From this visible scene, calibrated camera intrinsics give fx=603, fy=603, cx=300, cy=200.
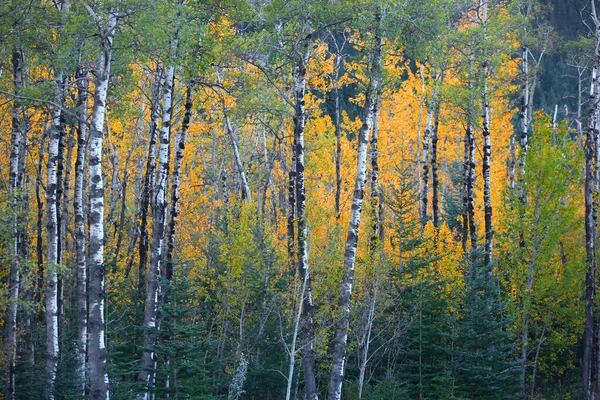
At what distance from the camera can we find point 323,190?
30734 mm

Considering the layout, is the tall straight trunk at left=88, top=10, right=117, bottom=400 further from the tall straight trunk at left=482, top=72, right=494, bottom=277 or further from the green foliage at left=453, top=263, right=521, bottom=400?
the tall straight trunk at left=482, top=72, right=494, bottom=277

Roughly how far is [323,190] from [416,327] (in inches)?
597

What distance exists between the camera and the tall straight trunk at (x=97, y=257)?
9508 millimetres

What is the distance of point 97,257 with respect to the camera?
9719mm

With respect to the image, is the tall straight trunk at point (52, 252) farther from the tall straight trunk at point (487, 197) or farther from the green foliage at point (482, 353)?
the tall straight trunk at point (487, 197)

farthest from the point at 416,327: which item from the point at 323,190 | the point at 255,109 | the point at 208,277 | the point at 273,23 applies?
the point at 323,190

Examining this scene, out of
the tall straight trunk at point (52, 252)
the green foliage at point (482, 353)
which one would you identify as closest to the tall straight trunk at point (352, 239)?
the green foliage at point (482, 353)

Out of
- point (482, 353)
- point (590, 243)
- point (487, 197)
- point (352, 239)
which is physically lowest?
point (482, 353)

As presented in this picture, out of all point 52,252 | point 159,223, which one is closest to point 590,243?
point 159,223

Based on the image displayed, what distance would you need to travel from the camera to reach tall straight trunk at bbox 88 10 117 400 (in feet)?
31.2

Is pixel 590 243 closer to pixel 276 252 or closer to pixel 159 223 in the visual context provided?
pixel 276 252

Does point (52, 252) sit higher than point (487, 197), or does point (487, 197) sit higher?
point (487, 197)

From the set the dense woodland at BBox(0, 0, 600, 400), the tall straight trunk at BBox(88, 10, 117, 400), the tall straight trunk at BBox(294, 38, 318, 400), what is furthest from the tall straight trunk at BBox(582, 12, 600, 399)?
the tall straight trunk at BBox(88, 10, 117, 400)

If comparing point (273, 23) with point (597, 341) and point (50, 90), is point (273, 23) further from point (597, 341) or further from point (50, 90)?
point (597, 341)
